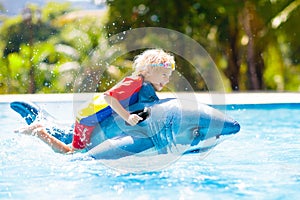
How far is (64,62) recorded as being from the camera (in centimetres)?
1435

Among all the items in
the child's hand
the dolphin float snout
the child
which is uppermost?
the child

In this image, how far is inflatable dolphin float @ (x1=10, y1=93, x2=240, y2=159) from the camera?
4027 mm

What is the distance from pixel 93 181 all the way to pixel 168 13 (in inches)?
429

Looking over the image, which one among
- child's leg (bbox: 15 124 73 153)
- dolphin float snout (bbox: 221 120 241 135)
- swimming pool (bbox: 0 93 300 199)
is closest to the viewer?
swimming pool (bbox: 0 93 300 199)

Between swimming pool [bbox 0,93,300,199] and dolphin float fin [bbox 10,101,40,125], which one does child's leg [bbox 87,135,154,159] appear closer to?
swimming pool [bbox 0,93,300,199]

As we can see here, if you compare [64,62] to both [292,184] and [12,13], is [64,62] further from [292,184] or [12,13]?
[292,184]

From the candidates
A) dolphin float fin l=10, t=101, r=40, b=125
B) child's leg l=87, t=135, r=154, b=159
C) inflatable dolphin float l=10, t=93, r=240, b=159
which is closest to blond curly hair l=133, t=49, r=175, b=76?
inflatable dolphin float l=10, t=93, r=240, b=159

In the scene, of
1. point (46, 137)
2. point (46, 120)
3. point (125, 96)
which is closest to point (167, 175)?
point (125, 96)

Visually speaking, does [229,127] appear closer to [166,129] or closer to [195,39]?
[166,129]

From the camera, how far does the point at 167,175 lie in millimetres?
4082

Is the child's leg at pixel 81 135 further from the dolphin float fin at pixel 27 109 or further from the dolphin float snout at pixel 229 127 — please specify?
the dolphin float snout at pixel 229 127

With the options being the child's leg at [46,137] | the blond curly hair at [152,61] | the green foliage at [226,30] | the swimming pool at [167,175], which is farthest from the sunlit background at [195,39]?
the blond curly hair at [152,61]

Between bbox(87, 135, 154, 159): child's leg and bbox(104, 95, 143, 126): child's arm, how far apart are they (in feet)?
0.60

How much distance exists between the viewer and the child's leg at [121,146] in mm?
4133
